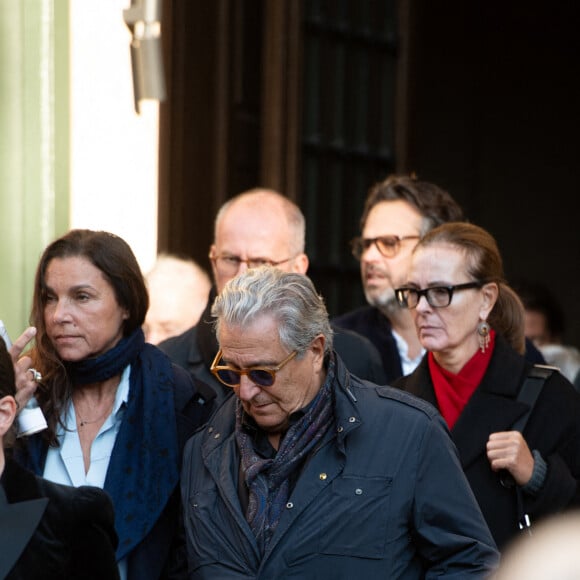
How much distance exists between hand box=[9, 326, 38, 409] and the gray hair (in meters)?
0.50

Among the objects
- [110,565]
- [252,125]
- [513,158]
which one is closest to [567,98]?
[513,158]

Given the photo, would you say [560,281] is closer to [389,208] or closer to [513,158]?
[513,158]

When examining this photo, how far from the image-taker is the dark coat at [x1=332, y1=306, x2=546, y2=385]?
5148mm

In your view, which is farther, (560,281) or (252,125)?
(560,281)

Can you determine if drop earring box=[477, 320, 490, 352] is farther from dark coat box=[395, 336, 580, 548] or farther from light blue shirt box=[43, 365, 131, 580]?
light blue shirt box=[43, 365, 131, 580]

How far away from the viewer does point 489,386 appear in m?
4.20

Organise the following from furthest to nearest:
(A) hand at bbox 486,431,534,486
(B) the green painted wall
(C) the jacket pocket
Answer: (B) the green painted wall, (A) hand at bbox 486,431,534,486, (C) the jacket pocket

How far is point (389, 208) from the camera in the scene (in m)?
5.43

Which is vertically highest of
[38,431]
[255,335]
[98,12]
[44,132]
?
[98,12]

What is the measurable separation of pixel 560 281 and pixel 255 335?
898 centimetres

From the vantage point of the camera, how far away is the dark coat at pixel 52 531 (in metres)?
2.65

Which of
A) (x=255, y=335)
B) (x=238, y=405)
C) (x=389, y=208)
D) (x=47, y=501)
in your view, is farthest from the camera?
(x=389, y=208)

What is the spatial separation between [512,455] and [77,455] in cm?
123

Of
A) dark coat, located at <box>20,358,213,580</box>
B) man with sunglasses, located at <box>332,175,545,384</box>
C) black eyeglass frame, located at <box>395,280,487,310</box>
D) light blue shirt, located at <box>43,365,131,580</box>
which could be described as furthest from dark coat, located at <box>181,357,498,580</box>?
man with sunglasses, located at <box>332,175,545,384</box>
